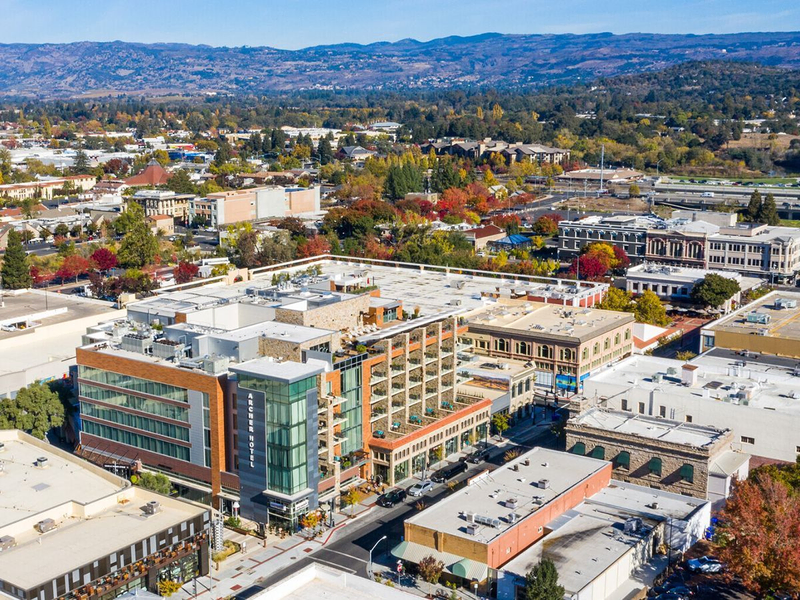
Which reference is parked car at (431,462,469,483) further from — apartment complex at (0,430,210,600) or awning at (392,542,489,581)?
apartment complex at (0,430,210,600)

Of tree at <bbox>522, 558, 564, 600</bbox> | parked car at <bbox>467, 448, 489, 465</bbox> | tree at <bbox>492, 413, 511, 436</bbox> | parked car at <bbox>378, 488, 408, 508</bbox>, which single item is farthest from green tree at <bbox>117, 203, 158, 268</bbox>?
tree at <bbox>522, 558, 564, 600</bbox>

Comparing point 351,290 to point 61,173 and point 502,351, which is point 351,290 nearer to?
point 502,351

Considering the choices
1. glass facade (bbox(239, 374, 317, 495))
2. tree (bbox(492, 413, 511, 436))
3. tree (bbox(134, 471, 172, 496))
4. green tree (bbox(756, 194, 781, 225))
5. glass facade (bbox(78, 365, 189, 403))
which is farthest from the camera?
green tree (bbox(756, 194, 781, 225))

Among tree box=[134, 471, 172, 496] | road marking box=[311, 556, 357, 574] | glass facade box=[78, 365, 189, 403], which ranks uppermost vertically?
glass facade box=[78, 365, 189, 403]

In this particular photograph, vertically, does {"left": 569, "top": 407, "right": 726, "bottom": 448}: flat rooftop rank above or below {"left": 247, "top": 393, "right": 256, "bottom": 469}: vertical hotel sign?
below

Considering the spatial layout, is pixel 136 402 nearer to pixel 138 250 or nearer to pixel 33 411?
pixel 33 411

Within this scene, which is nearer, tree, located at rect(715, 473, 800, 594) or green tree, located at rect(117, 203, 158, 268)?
tree, located at rect(715, 473, 800, 594)
